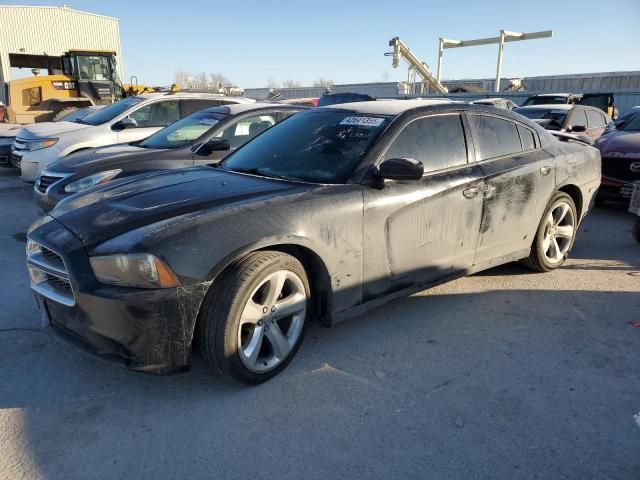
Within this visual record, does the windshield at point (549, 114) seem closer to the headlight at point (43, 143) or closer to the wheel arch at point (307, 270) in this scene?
the wheel arch at point (307, 270)

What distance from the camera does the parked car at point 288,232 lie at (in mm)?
2584

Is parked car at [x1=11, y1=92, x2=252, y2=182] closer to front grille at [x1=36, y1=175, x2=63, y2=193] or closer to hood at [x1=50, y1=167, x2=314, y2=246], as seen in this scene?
front grille at [x1=36, y1=175, x2=63, y2=193]

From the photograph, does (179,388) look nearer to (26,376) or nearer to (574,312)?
(26,376)

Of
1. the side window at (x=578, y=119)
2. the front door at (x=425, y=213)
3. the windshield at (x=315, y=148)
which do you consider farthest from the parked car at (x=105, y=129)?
the side window at (x=578, y=119)

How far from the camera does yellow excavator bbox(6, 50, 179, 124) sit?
17.0m

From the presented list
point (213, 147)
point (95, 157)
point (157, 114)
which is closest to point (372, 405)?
point (213, 147)

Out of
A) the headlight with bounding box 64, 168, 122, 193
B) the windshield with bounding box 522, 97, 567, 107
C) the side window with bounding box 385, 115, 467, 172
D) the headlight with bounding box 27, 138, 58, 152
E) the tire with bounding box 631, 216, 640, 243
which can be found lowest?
the tire with bounding box 631, 216, 640, 243

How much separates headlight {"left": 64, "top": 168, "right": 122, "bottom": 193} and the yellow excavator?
40.7ft

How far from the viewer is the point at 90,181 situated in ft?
18.3

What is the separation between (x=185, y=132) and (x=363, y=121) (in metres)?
3.70

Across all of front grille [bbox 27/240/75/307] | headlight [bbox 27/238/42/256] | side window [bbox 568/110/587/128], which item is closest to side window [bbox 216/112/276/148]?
headlight [bbox 27/238/42/256]

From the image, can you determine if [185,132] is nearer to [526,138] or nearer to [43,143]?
[43,143]

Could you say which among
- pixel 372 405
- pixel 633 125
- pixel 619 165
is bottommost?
pixel 372 405

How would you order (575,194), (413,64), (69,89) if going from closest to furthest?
(575,194) < (69,89) < (413,64)
